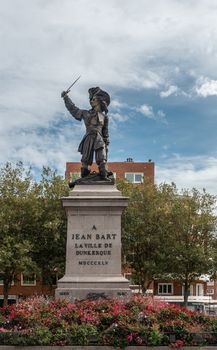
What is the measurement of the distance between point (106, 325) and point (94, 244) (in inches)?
231

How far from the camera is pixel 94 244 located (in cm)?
2198

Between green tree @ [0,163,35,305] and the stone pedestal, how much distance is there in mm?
21054

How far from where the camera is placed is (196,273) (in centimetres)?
5091

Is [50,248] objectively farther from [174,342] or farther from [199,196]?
[174,342]

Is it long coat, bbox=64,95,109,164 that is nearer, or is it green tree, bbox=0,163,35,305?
long coat, bbox=64,95,109,164

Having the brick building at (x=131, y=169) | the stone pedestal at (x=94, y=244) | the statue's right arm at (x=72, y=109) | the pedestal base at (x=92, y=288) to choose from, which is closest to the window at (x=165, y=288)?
the brick building at (x=131, y=169)

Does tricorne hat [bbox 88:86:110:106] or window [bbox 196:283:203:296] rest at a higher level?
tricorne hat [bbox 88:86:110:106]

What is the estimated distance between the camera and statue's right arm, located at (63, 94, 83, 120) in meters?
24.4

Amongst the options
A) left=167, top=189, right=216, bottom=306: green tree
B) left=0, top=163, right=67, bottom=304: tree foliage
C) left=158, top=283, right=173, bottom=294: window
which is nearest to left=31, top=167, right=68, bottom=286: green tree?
left=0, top=163, right=67, bottom=304: tree foliage

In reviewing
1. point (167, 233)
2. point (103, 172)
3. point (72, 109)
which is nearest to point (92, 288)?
point (103, 172)

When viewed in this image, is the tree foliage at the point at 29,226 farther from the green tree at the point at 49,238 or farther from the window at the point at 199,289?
the window at the point at 199,289

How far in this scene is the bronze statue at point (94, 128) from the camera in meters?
23.8

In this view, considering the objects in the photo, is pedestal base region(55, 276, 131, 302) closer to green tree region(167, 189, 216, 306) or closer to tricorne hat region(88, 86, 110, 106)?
tricorne hat region(88, 86, 110, 106)

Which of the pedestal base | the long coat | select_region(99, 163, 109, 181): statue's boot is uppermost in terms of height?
the long coat
